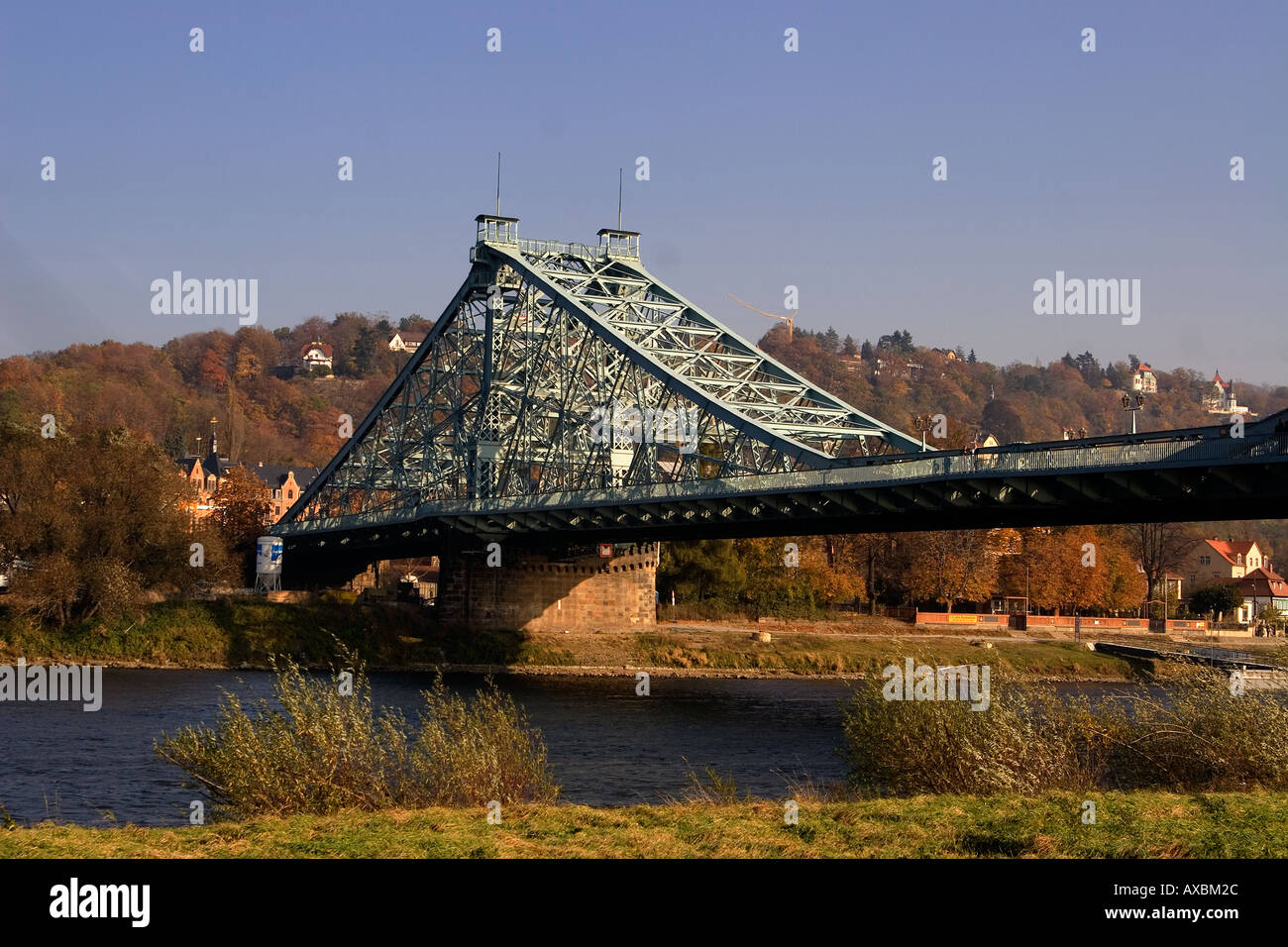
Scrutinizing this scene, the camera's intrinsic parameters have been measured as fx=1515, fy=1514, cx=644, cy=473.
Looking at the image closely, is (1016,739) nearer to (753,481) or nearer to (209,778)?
(209,778)

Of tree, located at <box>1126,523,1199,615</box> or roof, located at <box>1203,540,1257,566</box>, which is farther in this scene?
roof, located at <box>1203,540,1257,566</box>

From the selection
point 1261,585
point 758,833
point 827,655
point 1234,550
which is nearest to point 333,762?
point 758,833

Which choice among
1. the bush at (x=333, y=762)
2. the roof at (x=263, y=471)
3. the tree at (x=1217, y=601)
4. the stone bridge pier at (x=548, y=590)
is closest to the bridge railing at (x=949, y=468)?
the stone bridge pier at (x=548, y=590)

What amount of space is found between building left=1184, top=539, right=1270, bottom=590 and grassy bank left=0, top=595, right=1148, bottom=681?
69.2 m

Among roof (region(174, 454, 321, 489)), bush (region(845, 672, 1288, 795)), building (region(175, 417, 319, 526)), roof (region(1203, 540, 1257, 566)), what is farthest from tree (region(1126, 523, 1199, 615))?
bush (region(845, 672, 1288, 795))

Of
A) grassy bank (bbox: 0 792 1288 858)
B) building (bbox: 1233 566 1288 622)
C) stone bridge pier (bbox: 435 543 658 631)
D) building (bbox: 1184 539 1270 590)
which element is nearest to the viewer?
grassy bank (bbox: 0 792 1288 858)

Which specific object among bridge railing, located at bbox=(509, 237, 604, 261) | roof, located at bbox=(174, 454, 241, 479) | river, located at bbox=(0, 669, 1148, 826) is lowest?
river, located at bbox=(0, 669, 1148, 826)

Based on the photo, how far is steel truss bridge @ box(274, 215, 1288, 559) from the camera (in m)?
45.6

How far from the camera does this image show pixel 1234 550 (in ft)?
500

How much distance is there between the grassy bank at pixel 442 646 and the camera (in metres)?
66.6

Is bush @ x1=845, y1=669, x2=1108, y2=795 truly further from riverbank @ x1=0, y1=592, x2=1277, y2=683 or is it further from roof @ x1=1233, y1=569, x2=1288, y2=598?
roof @ x1=1233, y1=569, x2=1288, y2=598

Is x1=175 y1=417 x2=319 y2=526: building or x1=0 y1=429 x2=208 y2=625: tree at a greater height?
x1=175 y1=417 x2=319 y2=526: building
